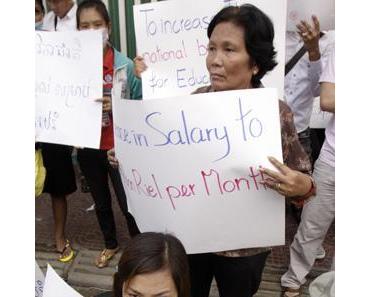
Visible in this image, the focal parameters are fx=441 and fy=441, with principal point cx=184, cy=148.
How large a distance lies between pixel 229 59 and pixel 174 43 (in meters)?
1.03

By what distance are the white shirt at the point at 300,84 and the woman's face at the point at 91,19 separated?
114 centimetres

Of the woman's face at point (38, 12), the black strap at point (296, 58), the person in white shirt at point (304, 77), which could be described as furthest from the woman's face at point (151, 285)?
the woman's face at point (38, 12)

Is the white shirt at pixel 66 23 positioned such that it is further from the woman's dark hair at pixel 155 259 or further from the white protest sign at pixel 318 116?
the woman's dark hair at pixel 155 259

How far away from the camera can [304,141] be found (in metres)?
3.18

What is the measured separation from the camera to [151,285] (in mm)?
1418

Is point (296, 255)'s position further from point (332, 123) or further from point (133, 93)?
point (133, 93)

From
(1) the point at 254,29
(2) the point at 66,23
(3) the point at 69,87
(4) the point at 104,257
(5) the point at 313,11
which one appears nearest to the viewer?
(1) the point at 254,29

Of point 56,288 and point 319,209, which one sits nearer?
point 56,288

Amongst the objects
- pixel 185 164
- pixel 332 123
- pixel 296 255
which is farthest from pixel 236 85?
pixel 296 255

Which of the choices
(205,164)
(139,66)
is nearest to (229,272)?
Answer: (205,164)

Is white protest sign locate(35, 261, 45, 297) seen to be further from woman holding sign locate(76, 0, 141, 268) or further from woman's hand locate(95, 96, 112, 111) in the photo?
woman's hand locate(95, 96, 112, 111)

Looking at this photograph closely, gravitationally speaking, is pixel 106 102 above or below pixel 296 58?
below

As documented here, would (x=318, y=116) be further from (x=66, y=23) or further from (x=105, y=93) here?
(x=66, y=23)

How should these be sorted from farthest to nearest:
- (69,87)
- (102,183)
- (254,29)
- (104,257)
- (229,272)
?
(104,257)
(102,183)
(69,87)
(229,272)
(254,29)
